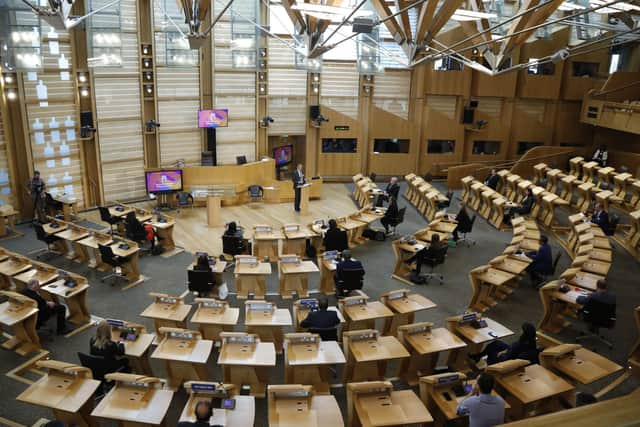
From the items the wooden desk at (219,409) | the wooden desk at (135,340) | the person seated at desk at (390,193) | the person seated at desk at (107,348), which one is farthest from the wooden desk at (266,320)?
the person seated at desk at (390,193)

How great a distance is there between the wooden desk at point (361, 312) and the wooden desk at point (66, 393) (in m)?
3.84

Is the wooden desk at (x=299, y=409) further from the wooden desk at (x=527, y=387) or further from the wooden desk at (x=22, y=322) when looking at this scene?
the wooden desk at (x=22, y=322)

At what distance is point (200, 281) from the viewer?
32.5ft

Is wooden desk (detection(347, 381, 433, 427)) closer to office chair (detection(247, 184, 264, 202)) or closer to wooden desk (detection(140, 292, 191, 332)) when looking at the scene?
wooden desk (detection(140, 292, 191, 332))

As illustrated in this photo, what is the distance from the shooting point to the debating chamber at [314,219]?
6840 millimetres

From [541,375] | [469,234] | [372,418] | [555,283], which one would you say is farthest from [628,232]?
[372,418]

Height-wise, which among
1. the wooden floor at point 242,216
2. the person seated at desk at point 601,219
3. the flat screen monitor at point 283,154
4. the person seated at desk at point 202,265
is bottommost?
the wooden floor at point 242,216

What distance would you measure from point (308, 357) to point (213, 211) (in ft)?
29.8

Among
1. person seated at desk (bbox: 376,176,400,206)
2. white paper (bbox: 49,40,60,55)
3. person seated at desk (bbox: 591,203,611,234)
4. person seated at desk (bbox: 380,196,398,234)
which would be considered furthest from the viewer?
person seated at desk (bbox: 376,176,400,206)

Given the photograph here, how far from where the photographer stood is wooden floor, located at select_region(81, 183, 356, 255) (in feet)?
46.7

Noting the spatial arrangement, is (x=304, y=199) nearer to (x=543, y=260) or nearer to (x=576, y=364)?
(x=543, y=260)

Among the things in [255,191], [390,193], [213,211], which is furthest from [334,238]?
[255,191]

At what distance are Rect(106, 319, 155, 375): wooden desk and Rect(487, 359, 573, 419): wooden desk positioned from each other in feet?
15.5

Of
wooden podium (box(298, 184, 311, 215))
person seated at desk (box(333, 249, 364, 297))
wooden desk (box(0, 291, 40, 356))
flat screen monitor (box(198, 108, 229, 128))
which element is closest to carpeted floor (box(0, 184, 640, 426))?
wooden desk (box(0, 291, 40, 356))
